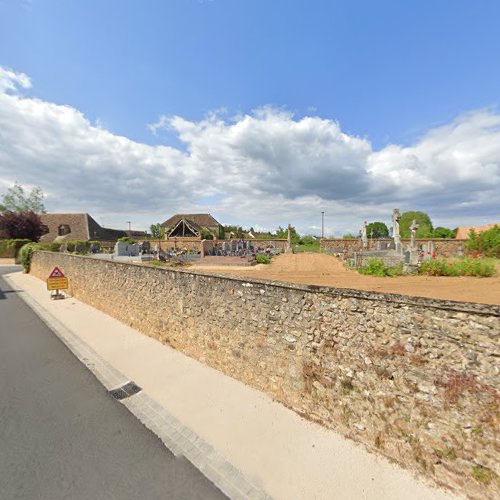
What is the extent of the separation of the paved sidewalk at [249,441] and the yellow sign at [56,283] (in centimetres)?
856

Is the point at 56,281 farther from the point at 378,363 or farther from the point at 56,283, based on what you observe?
the point at 378,363

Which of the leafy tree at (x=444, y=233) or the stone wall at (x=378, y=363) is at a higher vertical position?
the leafy tree at (x=444, y=233)

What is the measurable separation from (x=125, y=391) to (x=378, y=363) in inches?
171

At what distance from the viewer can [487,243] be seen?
Result: 719 inches

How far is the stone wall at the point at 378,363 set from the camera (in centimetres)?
237

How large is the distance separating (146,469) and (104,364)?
330 cm

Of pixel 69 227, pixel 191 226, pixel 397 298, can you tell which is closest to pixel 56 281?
pixel 397 298

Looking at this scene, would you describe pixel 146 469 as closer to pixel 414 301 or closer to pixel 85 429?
pixel 85 429

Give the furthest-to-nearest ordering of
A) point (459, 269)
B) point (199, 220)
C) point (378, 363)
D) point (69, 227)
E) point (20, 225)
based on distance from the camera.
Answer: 1. point (199, 220)
2. point (69, 227)
3. point (20, 225)
4. point (459, 269)
5. point (378, 363)

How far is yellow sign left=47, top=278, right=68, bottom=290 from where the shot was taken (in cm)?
1157

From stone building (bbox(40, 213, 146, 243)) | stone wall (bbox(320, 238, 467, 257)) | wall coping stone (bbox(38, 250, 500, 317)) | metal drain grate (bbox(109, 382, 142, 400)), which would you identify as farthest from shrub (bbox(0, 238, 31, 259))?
wall coping stone (bbox(38, 250, 500, 317))

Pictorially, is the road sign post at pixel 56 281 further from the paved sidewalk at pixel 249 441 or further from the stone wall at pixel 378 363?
the stone wall at pixel 378 363

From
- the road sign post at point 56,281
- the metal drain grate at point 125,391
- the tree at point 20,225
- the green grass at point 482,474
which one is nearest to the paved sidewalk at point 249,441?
the metal drain grate at point 125,391

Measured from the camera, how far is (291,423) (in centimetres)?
358
